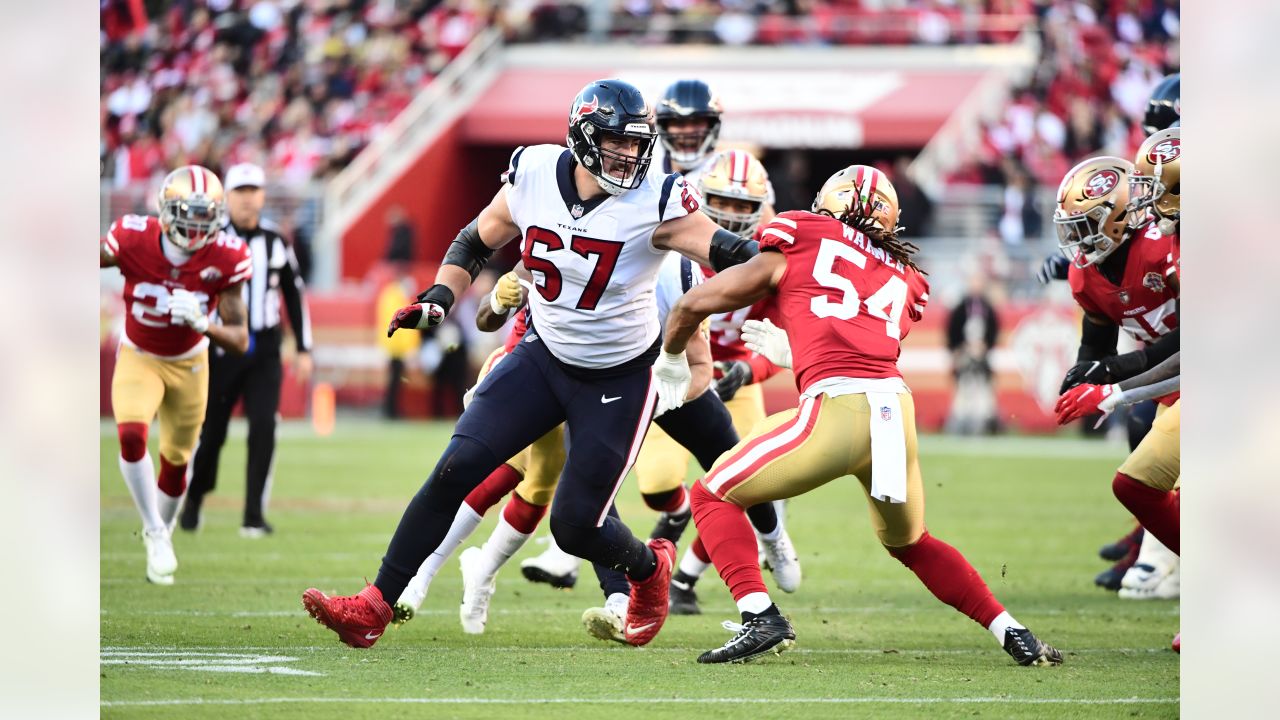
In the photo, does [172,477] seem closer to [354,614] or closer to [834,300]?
[354,614]

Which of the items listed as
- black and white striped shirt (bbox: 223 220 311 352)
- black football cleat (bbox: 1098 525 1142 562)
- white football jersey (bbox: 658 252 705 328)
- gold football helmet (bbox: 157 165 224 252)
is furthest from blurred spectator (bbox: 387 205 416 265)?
white football jersey (bbox: 658 252 705 328)

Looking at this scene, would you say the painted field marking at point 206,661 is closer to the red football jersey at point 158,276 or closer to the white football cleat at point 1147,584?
the red football jersey at point 158,276

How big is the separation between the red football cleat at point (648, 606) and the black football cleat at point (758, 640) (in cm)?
48

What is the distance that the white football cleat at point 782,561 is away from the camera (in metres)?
7.28

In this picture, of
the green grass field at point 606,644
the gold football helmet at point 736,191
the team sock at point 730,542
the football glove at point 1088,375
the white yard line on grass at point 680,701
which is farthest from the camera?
the gold football helmet at point 736,191

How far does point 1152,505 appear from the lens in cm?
664

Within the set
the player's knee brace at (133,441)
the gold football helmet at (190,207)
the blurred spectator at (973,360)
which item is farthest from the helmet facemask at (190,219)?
the blurred spectator at (973,360)

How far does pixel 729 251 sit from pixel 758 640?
1.32m

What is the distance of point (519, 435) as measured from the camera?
5.89 m

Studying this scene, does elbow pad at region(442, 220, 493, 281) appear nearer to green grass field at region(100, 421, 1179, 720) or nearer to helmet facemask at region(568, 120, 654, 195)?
helmet facemask at region(568, 120, 654, 195)

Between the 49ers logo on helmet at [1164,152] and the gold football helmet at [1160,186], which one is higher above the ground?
the 49ers logo on helmet at [1164,152]

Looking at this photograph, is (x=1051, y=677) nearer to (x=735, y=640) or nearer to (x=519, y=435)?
(x=735, y=640)

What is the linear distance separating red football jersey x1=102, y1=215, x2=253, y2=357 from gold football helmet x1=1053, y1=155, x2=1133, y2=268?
157 inches

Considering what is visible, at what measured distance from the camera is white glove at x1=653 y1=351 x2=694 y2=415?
19.8 feet
